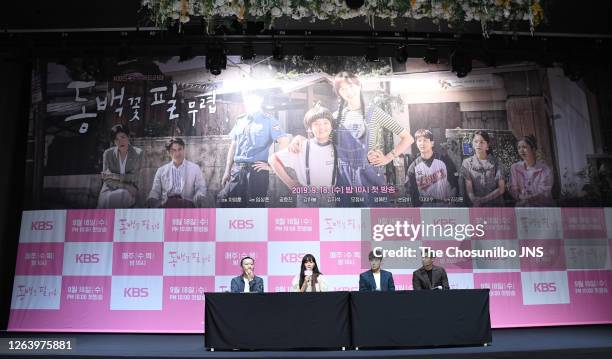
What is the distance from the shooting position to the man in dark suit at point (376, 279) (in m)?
5.38

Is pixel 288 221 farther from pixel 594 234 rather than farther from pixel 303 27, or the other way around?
Result: pixel 594 234

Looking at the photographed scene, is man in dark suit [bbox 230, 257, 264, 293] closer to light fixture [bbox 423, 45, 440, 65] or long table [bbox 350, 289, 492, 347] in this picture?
long table [bbox 350, 289, 492, 347]

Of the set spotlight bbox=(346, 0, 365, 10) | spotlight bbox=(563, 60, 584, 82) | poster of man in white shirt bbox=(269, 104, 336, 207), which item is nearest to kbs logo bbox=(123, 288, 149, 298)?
poster of man in white shirt bbox=(269, 104, 336, 207)

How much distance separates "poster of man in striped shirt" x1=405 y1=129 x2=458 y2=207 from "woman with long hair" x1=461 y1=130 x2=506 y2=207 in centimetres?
22

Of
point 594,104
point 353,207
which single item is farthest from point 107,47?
point 594,104

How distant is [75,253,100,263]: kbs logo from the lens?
7266 millimetres

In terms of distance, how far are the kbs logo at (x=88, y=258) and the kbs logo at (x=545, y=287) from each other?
6.33 metres

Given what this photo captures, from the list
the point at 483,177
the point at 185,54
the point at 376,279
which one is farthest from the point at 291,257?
the point at 185,54

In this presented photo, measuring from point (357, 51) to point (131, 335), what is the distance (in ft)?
17.5

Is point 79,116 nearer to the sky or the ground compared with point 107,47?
nearer to the ground

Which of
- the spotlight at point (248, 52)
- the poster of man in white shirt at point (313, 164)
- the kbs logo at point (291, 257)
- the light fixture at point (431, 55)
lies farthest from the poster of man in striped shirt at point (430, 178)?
the spotlight at point (248, 52)

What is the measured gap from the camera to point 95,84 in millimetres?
7773

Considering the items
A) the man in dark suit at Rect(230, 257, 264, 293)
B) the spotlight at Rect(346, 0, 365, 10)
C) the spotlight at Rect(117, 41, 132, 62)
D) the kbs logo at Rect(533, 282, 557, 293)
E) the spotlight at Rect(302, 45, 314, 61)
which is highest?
the spotlight at Rect(117, 41, 132, 62)

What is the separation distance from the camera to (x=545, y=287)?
24.0 ft
